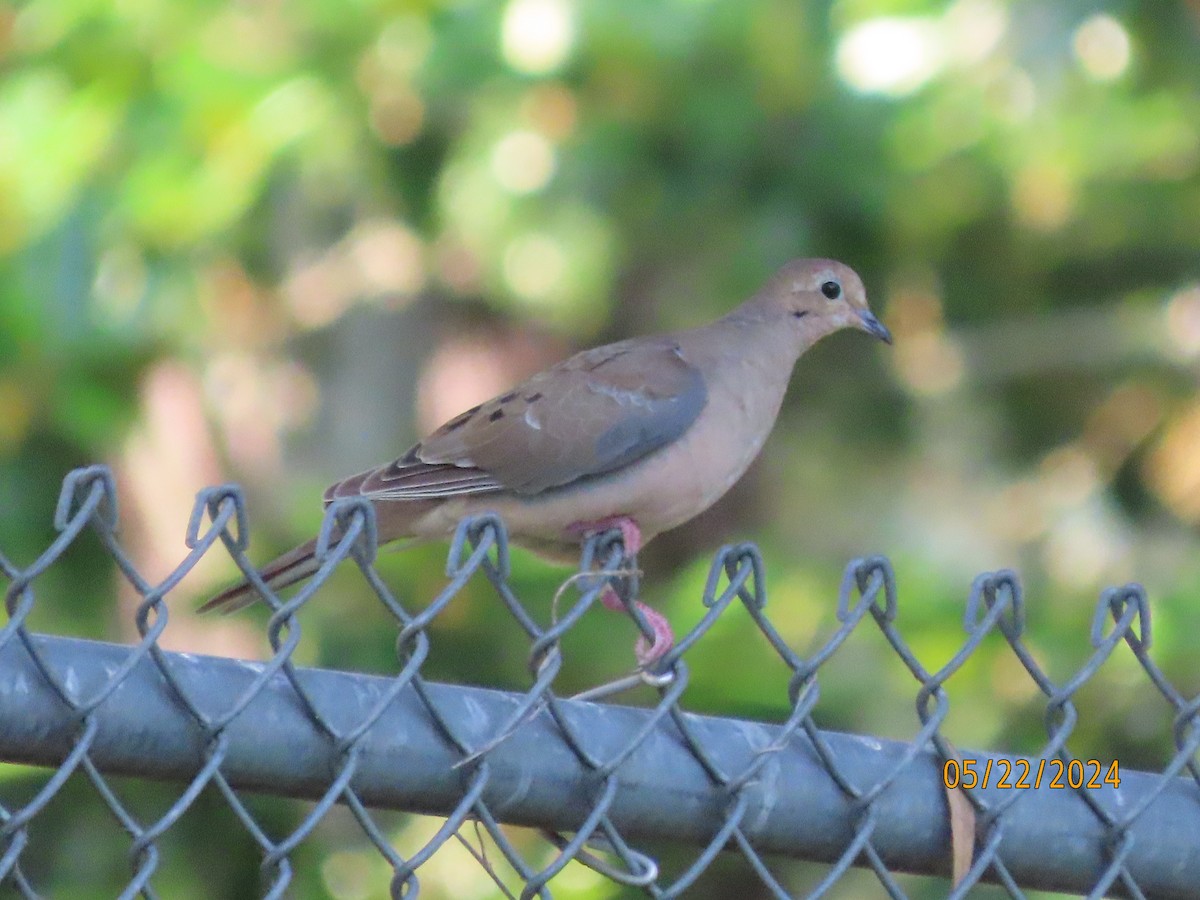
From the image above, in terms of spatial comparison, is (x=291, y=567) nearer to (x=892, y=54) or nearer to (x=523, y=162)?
(x=523, y=162)

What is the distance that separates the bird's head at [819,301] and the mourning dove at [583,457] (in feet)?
1.70

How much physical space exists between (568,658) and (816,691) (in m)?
2.58

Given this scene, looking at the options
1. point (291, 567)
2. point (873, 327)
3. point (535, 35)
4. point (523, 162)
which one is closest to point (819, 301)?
point (873, 327)

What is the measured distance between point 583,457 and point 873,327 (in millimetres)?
1115

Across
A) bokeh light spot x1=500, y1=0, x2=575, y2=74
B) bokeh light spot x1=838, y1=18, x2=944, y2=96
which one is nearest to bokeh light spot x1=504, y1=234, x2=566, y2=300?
bokeh light spot x1=500, y1=0, x2=575, y2=74

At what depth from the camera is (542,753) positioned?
1895 millimetres

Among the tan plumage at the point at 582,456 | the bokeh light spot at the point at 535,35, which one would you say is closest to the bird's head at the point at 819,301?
the tan plumage at the point at 582,456

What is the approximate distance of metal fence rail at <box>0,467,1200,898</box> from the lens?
1.67 metres

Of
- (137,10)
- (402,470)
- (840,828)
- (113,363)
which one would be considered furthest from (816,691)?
(137,10)

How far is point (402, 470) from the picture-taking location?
12.0 ft

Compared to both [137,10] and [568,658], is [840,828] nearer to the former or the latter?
[568,658]

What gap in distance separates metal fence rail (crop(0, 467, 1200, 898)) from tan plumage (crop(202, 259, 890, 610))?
143cm

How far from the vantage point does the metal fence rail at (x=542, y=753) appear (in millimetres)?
1665

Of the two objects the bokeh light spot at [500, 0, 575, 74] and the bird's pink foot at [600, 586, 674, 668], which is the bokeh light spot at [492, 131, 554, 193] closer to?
the bokeh light spot at [500, 0, 575, 74]
